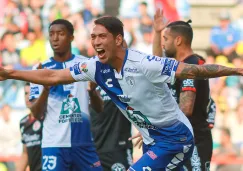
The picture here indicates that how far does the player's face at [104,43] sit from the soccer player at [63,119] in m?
1.82

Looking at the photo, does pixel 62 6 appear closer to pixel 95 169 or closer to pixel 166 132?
pixel 95 169

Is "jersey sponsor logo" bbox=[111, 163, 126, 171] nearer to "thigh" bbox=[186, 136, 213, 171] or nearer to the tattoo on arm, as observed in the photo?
"thigh" bbox=[186, 136, 213, 171]

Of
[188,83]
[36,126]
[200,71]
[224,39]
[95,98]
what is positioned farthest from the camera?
[224,39]

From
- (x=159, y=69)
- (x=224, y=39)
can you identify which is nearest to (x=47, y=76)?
(x=159, y=69)

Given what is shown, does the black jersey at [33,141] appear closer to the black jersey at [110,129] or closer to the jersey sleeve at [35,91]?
the black jersey at [110,129]

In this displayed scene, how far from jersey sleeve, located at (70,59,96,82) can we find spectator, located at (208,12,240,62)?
12.3 m

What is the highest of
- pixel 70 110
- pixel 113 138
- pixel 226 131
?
pixel 70 110

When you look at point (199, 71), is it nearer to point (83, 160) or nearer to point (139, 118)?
point (139, 118)

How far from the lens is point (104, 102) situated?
30.9 ft

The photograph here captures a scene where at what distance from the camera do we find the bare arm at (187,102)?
739 centimetres

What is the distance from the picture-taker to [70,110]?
322 inches

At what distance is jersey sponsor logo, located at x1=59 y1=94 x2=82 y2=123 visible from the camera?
8180mm

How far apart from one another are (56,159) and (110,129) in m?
1.55

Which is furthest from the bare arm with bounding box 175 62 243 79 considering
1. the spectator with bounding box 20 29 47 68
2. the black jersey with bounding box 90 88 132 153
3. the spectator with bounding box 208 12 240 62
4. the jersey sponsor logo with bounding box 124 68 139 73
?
the spectator with bounding box 20 29 47 68
